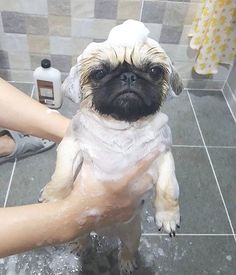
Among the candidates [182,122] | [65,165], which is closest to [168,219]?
[65,165]

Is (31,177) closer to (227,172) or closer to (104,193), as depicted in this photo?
(104,193)

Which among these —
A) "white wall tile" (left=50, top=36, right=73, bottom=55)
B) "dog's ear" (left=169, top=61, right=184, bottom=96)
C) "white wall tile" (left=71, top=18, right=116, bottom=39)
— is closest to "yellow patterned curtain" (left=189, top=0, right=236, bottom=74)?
"white wall tile" (left=71, top=18, right=116, bottom=39)

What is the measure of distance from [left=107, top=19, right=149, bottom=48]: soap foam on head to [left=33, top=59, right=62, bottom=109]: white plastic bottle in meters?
0.92

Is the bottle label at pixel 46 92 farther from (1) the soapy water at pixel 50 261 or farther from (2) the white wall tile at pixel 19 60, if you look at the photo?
(1) the soapy water at pixel 50 261

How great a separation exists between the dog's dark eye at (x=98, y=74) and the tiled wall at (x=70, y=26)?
981 mm

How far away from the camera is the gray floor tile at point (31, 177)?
135cm

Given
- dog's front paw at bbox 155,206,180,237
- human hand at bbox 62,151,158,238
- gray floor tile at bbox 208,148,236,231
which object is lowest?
gray floor tile at bbox 208,148,236,231

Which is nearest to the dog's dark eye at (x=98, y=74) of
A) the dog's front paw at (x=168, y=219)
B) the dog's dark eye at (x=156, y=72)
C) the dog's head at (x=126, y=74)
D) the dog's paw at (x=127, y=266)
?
the dog's head at (x=126, y=74)

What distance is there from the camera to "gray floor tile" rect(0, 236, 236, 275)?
3.79 ft

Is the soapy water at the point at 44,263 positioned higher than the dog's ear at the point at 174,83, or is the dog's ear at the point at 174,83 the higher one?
the dog's ear at the point at 174,83

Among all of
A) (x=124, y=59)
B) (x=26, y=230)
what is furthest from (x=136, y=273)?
(x=124, y=59)

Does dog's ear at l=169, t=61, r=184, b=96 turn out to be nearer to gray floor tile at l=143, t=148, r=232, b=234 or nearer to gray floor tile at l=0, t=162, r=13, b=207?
gray floor tile at l=143, t=148, r=232, b=234

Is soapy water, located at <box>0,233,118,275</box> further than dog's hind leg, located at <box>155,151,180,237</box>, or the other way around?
soapy water, located at <box>0,233,118,275</box>

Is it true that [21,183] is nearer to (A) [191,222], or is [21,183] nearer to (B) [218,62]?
(A) [191,222]
